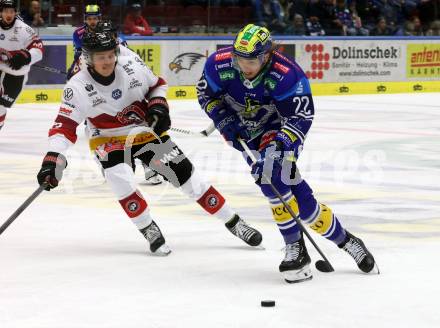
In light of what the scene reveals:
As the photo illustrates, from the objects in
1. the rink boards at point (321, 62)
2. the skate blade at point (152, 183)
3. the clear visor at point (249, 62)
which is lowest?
the rink boards at point (321, 62)

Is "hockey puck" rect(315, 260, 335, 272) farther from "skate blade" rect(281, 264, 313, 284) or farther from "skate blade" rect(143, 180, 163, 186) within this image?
"skate blade" rect(143, 180, 163, 186)

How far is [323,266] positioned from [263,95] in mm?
951

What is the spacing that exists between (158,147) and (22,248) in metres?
1.01

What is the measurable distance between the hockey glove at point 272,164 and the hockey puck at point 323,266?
0.55m

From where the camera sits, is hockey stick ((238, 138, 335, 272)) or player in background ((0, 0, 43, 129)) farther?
player in background ((0, 0, 43, 129))

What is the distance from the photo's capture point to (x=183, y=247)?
646 cm

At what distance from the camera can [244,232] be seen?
20.8ft

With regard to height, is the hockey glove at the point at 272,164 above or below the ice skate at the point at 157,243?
above

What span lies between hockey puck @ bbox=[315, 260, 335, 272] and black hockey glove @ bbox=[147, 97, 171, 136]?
119cm

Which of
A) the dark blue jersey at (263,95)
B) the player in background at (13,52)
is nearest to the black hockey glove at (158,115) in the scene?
the dark blue jersey at (263,95)

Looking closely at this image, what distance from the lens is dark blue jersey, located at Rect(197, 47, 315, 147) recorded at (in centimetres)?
550

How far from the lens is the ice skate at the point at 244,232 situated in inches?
249

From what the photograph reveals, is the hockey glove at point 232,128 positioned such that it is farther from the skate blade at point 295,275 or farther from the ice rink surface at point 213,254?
the skate blade at point 295,275

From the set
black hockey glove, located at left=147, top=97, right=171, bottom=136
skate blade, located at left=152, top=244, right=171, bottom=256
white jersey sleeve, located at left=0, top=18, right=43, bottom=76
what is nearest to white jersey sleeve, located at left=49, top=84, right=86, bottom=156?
black hockey glove, located at left=147, top=97, right=171, bottom=136
